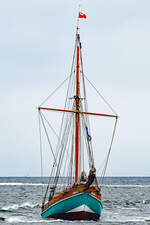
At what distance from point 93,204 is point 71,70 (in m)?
13.1

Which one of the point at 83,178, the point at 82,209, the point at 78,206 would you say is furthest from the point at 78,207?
the point at 83,178

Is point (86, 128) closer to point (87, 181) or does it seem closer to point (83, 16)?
point (87, 181)

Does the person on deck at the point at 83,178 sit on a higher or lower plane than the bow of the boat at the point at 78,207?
higher

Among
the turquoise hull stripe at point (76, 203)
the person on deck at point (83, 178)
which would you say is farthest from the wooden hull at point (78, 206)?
the person on deck at point (83, 178)

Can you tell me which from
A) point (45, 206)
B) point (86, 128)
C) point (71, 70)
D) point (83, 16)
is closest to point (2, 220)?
point (45, 206)

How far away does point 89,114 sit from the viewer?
1905 inches

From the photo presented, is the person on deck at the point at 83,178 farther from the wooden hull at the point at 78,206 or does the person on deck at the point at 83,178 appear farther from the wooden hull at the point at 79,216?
the wooden hull at the point at 79,216

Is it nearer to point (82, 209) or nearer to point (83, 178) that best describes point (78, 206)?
point (82, 209)

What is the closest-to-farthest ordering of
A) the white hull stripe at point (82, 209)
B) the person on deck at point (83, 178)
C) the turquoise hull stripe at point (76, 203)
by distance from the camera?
the turquoise hull stripe at point (76, 203) → the white hull stripe at point (82, 209) → the person on deck at point (83, 178)

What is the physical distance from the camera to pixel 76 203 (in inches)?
1697

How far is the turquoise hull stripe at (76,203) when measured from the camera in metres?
42.8

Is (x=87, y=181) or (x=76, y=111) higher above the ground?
(x=76, y=111)

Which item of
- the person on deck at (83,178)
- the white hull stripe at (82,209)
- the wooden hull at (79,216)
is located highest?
the person on deck at (83,178)

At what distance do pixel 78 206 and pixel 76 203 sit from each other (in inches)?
12.9
